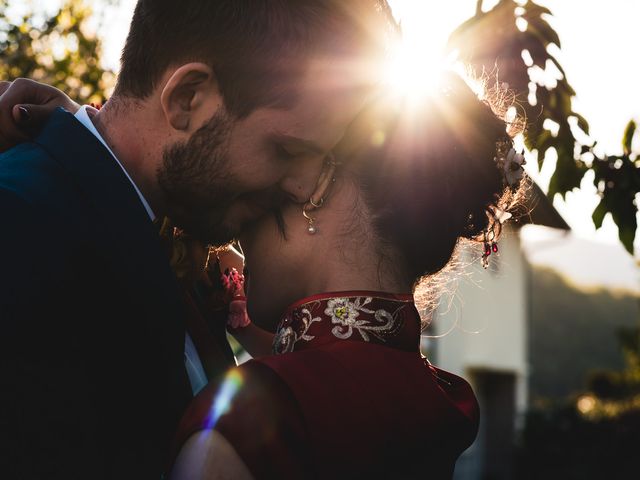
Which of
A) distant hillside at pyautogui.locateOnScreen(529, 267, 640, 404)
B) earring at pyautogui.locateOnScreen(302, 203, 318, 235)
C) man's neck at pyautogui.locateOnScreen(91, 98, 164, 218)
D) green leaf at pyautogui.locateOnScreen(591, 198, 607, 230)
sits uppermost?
man's neck at pyautogui.locateOnScreen(91, 98, 164, 218)

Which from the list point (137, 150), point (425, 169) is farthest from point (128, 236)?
point (425, 169)

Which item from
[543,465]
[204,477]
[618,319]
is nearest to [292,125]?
[204,477]

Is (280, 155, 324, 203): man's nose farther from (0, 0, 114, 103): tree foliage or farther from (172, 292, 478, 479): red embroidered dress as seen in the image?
(0, 0, 114, 103): tree foliage

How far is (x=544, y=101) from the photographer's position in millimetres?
3357

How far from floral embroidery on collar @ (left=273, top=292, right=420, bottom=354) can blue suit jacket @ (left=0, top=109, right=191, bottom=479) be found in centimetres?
36

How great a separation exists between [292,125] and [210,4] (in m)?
0.48

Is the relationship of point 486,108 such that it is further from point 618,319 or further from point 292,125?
point 618,319

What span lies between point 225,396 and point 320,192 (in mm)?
800

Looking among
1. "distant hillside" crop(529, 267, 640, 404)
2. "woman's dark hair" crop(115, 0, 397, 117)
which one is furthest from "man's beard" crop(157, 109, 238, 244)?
"distant hillside" crop(529, 267, 640, 404)

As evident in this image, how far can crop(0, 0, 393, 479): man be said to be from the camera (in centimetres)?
198

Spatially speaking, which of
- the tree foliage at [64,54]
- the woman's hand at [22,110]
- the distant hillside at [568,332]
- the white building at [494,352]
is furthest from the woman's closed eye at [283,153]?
the distant hillside at [568,332]

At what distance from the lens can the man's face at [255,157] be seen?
248 cm

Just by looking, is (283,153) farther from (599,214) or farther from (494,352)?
(494,352)

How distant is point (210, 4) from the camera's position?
2.54m
